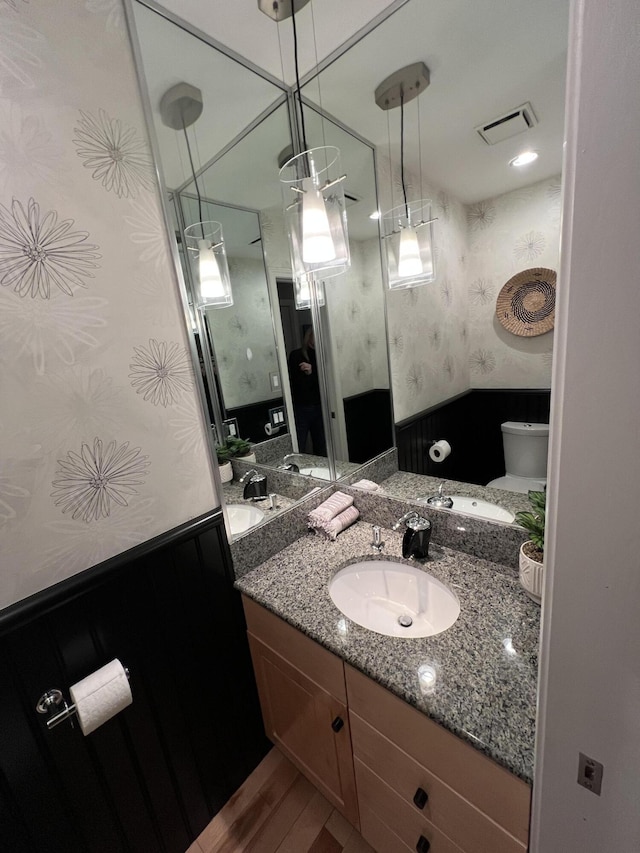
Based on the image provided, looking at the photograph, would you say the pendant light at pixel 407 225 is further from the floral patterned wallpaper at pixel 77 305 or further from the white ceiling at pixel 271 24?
the floral patterned wallpaper at pixel 77 305

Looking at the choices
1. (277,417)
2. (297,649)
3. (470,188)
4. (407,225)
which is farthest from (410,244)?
(297,649)

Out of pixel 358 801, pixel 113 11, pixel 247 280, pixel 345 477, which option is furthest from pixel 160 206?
→ pixel 358 801

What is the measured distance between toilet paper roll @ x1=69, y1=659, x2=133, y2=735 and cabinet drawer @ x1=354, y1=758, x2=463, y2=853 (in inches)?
26.5

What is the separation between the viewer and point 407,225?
1.10 metres

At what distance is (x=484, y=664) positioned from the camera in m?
0.77

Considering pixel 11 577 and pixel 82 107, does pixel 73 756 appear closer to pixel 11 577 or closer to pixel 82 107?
pixel 11 577

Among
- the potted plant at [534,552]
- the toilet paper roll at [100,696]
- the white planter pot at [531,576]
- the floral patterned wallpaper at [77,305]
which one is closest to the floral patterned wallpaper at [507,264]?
the potted plant at [534,552]

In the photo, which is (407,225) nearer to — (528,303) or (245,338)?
(528,303)

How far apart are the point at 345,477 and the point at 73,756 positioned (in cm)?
117

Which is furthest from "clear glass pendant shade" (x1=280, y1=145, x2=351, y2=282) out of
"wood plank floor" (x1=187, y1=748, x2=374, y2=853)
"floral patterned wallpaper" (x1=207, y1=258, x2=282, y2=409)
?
"wood plank floor" (x1=187, y1=748, x2=374, y2=853)

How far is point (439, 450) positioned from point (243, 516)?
0.83m

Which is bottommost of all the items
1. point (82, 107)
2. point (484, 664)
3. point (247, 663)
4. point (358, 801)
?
point (358, 801)

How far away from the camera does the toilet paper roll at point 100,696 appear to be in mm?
767

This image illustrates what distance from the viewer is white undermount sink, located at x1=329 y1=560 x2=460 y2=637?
1.04 meters
